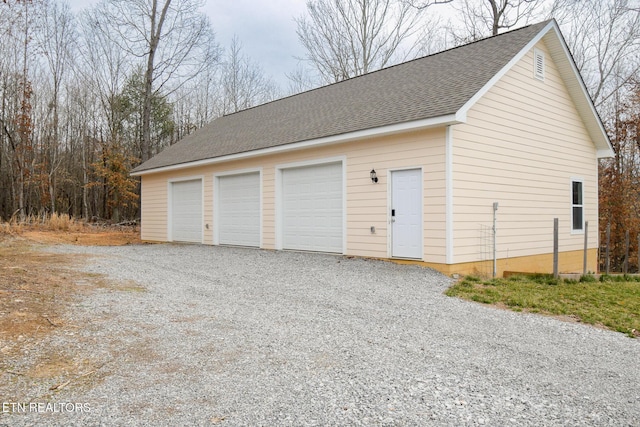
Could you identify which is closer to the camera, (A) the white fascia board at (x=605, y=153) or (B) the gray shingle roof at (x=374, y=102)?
(B) the gray shingle roof at (x=374, y=102)

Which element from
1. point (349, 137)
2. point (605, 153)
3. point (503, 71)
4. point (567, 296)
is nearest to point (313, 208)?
point (349, 137)

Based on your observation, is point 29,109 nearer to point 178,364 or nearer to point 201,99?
point 201,99

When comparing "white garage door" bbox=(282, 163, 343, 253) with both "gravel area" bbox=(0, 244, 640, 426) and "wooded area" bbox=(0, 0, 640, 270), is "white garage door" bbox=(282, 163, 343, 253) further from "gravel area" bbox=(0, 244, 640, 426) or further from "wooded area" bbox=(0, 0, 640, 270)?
"wooded area" bbox=(0, 0, 640, 270)

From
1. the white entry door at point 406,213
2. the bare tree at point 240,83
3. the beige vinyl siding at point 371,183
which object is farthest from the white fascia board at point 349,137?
the bare tree at point 240,83

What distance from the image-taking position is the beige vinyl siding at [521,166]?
827cm

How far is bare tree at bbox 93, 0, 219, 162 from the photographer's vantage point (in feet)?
71.4

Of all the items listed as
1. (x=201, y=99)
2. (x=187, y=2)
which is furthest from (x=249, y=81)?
(x=187, y=2)

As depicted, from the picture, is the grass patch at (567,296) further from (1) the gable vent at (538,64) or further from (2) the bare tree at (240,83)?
(2) the bare tree at (240,83)

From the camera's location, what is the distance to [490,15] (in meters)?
19.1

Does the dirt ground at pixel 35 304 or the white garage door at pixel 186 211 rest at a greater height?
the white garage door at pixel 186 211

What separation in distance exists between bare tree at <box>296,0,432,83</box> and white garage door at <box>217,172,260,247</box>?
38.5 ft

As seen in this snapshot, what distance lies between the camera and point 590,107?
11.1 meters

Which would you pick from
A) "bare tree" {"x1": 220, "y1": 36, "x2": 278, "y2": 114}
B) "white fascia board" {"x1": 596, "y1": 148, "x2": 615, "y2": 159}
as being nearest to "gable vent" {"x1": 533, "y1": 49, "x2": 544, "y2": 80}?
"white fascia board" {"x1": 596, "y1": 148, "x2": 615, "y2": 159}

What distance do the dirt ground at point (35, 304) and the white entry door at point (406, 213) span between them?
17.1 ft
